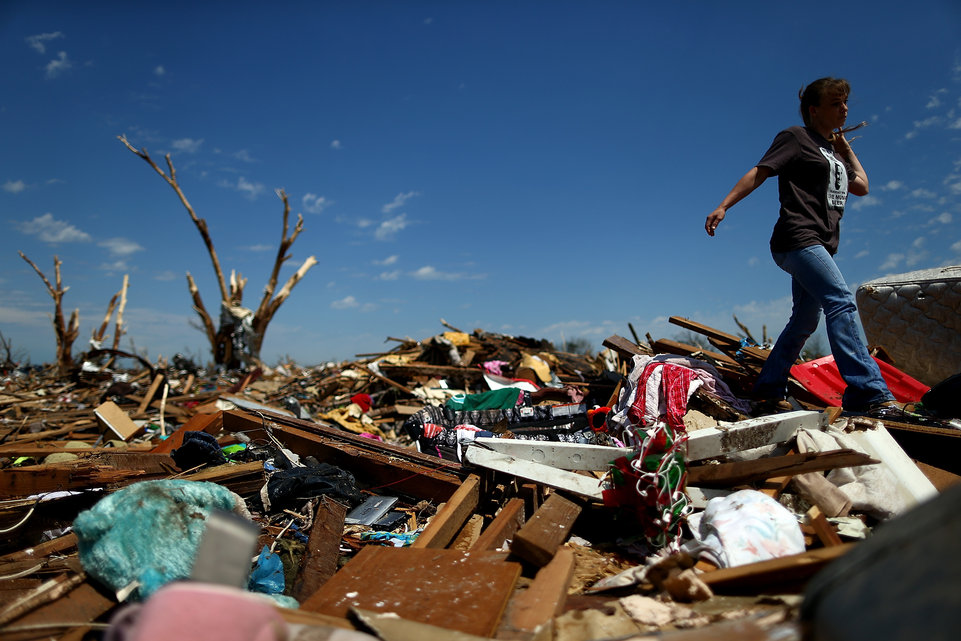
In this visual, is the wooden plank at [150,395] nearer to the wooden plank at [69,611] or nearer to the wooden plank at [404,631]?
the wooden plank at [69,611]

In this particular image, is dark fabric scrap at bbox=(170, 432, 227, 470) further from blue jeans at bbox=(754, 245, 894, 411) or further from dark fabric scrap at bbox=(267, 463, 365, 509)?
blue jeans at bbox=(754, 245, 894, 411)

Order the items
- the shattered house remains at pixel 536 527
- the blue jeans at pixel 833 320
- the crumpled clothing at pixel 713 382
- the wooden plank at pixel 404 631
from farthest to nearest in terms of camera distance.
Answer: the crumpled clothing at pixel 713 382 → the blue jeans at pixel 833 320 → the wooden plank at pixel 404 631 → the shattered house remains at pixel 536 527

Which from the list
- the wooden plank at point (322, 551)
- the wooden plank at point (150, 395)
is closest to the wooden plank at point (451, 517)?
the wooden plank at point (322, 551)

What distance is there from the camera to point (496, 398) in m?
6.27

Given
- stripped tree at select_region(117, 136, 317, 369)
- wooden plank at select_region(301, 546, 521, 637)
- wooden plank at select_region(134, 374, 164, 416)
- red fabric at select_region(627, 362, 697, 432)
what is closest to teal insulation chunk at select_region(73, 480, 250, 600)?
wooden plank at select_region(301, 546, 521, 637)

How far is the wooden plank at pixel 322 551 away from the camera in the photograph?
2479 mm

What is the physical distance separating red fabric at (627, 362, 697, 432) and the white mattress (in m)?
2.30

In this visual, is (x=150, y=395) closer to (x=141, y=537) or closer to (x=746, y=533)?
(x=141, y=537)

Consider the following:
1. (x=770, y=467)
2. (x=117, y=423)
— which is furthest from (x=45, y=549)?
(x=117, y=423)

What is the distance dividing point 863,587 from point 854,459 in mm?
1823

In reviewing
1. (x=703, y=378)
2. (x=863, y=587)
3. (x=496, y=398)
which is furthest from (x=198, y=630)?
(x=496, y=398)

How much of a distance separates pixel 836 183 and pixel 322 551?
4398 millimetres

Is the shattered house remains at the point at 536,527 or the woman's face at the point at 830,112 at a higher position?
the woman's face at the point at 830,112

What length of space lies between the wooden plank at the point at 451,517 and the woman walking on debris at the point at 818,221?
2625 mm
